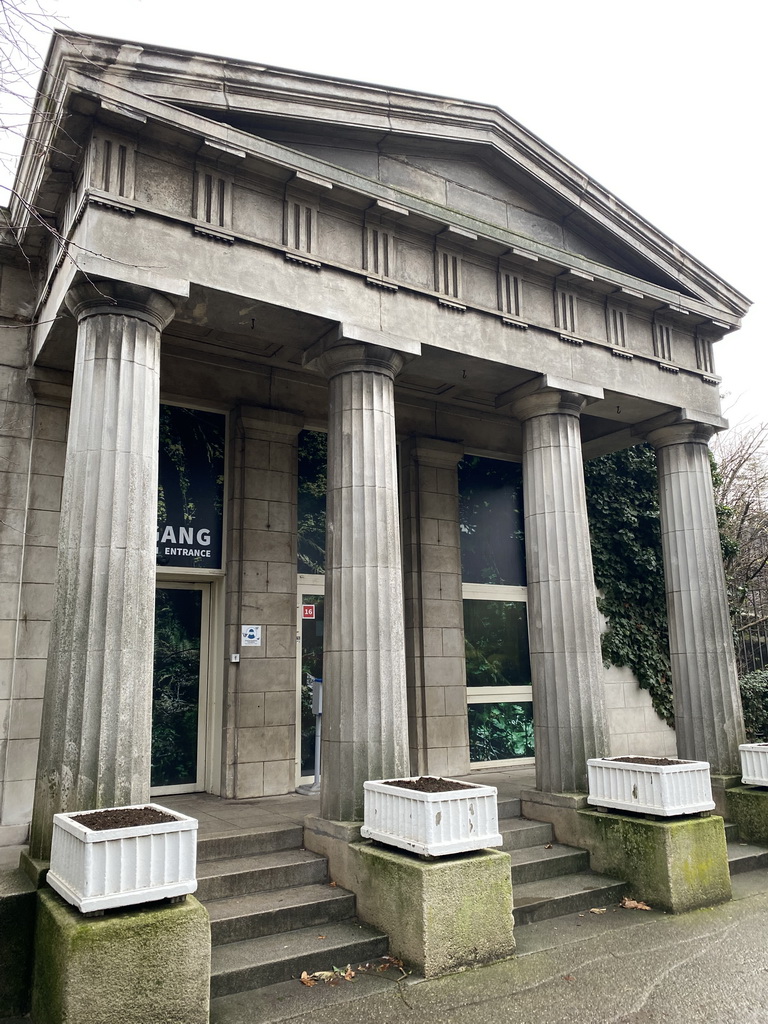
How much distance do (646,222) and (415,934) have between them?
357 inches

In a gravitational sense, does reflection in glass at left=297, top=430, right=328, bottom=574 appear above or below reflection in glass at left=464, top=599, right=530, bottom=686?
above

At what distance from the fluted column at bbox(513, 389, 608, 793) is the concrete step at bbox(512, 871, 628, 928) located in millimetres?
1153

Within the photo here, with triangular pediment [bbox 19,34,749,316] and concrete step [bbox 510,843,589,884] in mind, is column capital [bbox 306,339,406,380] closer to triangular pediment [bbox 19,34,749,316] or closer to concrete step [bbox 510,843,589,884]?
triangular pediment [bbox 19,34,749,316]

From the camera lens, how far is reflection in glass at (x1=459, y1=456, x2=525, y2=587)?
12172 mm

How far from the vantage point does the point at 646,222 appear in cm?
1020

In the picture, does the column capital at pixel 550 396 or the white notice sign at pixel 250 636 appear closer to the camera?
the column capital at pixel 550 396

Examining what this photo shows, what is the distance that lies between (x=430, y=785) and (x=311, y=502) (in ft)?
16.5

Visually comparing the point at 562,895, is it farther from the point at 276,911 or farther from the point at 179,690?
the point at 179,690

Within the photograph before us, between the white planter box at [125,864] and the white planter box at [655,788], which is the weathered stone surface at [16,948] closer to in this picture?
the white planter box at [125,864]

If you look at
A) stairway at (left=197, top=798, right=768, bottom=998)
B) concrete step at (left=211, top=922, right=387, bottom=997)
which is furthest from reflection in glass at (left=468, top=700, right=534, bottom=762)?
concrete step at (left=211, top=922, right=387, bottom=997)

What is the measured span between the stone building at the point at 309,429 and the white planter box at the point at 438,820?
77cm

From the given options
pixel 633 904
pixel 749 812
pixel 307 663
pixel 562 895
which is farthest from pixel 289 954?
pixel 749 812

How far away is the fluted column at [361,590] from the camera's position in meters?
7.20

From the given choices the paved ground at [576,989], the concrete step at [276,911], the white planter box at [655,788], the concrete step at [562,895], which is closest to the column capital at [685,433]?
the white planter box at [655,788]
